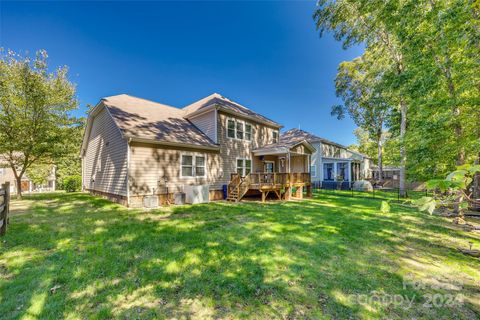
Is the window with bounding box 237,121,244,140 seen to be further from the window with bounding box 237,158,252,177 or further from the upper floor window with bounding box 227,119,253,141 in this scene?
the window with bounding box 237,158,252,177

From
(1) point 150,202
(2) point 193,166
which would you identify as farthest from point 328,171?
(1) point 150,202

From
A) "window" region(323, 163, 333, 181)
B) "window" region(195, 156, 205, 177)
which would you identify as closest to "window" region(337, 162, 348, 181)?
"window" region(323, 163, 333, 181)

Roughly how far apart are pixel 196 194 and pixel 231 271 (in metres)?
7.55

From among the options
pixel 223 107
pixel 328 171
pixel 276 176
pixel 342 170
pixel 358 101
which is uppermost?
pixel 358 101

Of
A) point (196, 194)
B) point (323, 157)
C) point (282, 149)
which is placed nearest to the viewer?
point (196, 194)

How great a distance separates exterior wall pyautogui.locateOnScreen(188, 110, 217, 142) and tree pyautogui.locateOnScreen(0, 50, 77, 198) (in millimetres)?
8357

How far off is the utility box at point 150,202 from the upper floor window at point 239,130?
20.2 ft

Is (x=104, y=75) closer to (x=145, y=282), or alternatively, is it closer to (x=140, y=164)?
(x=140, y=164)

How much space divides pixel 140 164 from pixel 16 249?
5561mm

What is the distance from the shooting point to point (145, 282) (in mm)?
3207

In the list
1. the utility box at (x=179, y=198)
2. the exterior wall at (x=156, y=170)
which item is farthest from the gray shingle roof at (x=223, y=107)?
the utility box at (x=179, y=198)

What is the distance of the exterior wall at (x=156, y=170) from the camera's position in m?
9.45

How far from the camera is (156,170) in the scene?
1015cm

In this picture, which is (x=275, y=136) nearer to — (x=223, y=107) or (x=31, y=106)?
(x=223, y=107)
